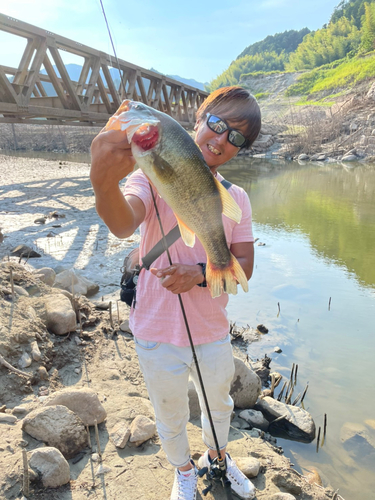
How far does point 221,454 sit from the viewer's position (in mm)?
2383

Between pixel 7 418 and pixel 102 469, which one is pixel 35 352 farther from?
pixel 102 469

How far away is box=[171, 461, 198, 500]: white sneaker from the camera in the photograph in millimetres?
2223

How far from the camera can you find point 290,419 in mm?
3523

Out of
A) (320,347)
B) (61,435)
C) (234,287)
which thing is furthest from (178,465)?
(320,347)

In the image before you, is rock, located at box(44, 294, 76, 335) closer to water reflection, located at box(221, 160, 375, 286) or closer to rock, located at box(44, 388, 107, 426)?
rock, located at box(44, 388, 107, 426)

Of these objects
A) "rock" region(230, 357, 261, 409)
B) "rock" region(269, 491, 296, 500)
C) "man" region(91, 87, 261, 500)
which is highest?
"man" region(91, 87, 261, 500)

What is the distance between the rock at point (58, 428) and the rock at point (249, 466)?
44.9 inches

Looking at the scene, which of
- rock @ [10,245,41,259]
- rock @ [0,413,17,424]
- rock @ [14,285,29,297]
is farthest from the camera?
rock @ [10,245,41,259]

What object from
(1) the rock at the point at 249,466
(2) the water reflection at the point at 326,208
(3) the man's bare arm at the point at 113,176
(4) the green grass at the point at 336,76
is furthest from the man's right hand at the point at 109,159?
(4) the green grass at the point at 336,76

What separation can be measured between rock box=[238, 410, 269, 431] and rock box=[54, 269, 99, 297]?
275cm

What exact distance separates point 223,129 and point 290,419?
9.47 ft

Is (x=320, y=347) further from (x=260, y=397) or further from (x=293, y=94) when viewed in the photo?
(x=293, y=94)

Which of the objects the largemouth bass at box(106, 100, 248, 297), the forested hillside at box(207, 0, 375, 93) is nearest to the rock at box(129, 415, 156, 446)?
the largemouth bass at box(106, 100, 248, 297)

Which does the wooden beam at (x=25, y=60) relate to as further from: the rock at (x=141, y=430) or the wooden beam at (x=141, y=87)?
the rock at (x=141, y=430)
